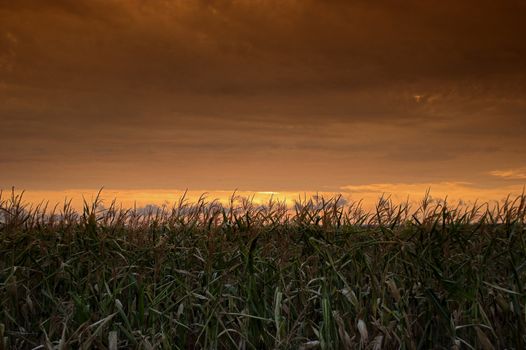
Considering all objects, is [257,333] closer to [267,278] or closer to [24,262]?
[267,278]

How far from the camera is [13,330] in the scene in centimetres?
870

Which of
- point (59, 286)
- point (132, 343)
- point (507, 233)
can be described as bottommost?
point (132, 343)

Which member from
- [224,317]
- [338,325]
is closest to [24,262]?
[224,317]

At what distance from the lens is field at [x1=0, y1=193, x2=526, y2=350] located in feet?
25.2

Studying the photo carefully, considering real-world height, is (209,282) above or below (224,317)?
above

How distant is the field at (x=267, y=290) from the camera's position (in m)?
7.68

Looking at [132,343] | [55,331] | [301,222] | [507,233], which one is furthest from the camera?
[301,222]

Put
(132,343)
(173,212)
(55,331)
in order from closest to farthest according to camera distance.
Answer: (132,343) → (55,331) → (173,212)

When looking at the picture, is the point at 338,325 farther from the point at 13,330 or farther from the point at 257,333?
A: the point at 13,330

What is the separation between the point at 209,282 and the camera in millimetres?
8438

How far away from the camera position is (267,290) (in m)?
8.59

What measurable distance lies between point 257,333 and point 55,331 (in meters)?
2.97

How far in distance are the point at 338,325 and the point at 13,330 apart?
16.3 feet

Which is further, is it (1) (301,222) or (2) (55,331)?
(1) (301,222)
